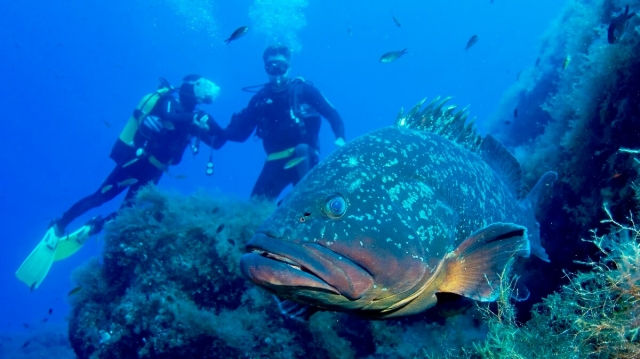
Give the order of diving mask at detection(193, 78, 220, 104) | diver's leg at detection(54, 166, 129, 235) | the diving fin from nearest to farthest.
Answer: the diving fin → diver's leg at detection(54, 166, 129, 235) → diving mask at detection(193, 78, 220, 104)

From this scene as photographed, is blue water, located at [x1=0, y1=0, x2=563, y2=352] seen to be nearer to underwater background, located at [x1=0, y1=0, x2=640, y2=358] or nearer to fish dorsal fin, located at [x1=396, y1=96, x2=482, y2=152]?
underwater background, located at [x1=0, y1=0, x2=640, y2=358]

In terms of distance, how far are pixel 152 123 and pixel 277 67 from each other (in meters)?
3.94

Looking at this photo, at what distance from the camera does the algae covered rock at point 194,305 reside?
17.8 ft

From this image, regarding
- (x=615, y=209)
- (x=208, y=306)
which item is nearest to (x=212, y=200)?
(x=208, y=306)

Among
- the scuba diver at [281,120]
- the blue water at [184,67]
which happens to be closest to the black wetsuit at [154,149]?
the scuba diver at [281,120]

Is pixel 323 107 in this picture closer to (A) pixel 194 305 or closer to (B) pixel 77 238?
(A) pixel 194 305

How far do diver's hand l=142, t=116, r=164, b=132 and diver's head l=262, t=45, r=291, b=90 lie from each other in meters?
3.47

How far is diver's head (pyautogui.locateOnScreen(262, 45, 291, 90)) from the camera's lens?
10.7 meters

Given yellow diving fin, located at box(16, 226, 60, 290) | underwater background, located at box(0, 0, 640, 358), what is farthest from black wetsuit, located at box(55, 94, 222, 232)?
underwater background, located at box(0, 0, 640, 358)

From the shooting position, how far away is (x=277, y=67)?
10711 mm

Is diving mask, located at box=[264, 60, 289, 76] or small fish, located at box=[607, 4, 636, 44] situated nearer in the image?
small fish, located at box=[607, 4, 636, 44]

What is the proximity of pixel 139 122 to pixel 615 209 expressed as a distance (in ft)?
36.6

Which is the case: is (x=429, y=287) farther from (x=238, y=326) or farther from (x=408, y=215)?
(x=238, y=326)

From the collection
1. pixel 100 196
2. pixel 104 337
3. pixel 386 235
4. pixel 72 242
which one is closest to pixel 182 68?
pixel 100 196
